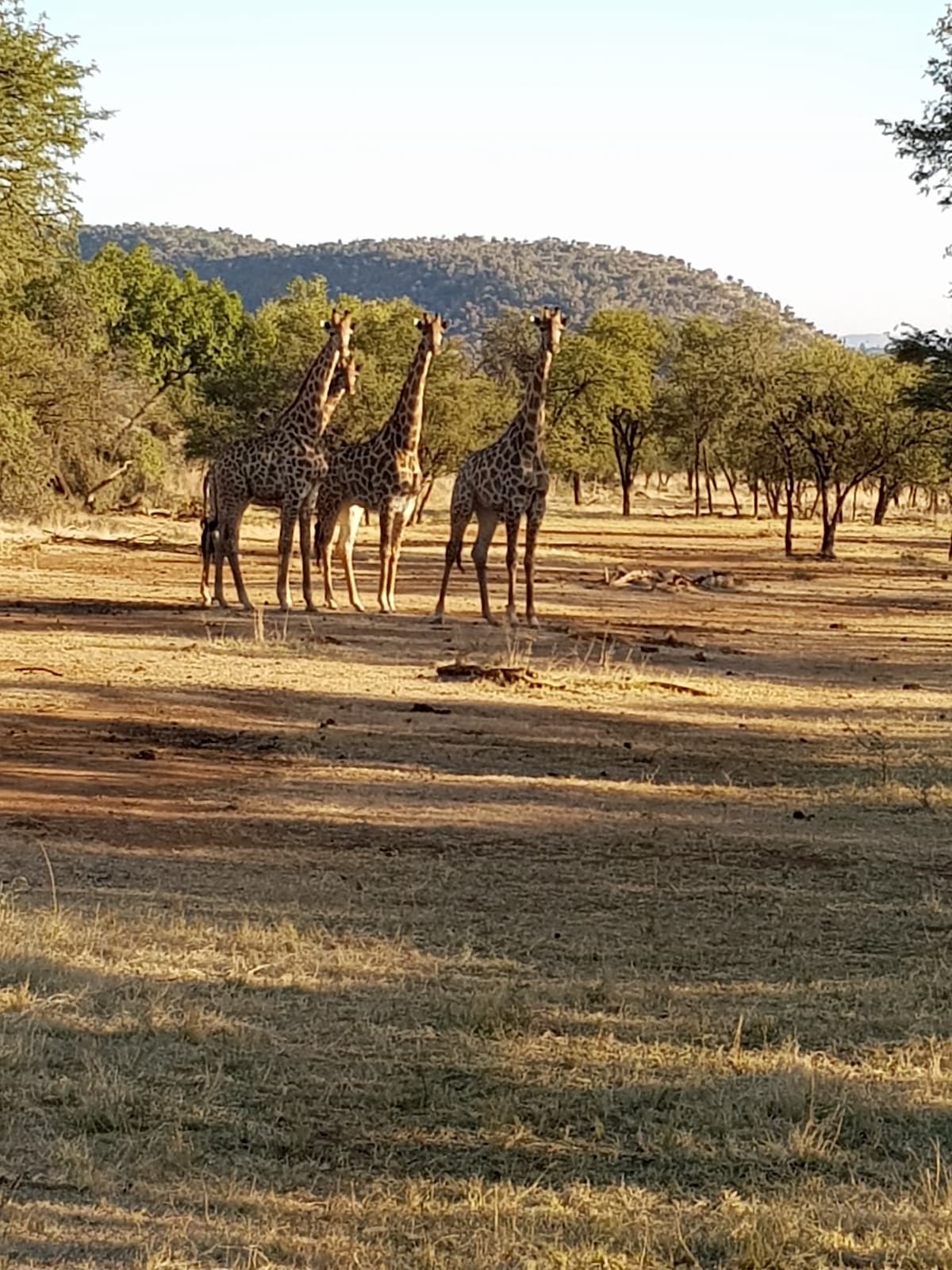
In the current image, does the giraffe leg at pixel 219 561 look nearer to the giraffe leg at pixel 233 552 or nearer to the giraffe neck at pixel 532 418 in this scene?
the giraffe leg at pixel 233 552

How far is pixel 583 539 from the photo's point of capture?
2004 inches

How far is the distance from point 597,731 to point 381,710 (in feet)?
6.22

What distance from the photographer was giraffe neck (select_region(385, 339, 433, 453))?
2338 centimetres

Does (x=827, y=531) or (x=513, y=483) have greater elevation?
(x=513, y=483)

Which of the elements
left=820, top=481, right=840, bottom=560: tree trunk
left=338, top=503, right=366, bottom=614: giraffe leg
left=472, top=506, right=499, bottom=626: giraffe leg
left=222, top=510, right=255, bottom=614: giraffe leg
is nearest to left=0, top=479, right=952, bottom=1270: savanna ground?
left=472, top=506, right=499, bottom=626: giraffe leg

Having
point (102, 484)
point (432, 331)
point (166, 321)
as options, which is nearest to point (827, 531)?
point (102, 484)

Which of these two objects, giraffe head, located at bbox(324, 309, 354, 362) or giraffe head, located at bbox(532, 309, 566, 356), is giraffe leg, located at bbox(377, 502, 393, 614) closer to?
giraffe head, located at bbox(324, 309, 354, 362)

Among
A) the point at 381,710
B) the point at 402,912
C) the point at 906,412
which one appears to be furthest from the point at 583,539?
the point at 402,912

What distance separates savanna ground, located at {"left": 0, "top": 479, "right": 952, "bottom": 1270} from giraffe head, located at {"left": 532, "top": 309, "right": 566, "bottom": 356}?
19.2 ft

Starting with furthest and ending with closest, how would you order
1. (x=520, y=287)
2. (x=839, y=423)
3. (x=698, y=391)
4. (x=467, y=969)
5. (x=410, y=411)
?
(x=520, y=287), (x=698, y=391), (x=839, y=423), (x=410, y=411), (x=467, y=969)

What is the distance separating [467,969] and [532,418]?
49.2ft

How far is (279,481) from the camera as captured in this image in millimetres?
23203

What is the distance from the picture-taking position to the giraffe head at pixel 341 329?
78.5 ft

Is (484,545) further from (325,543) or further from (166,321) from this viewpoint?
(166,321)
